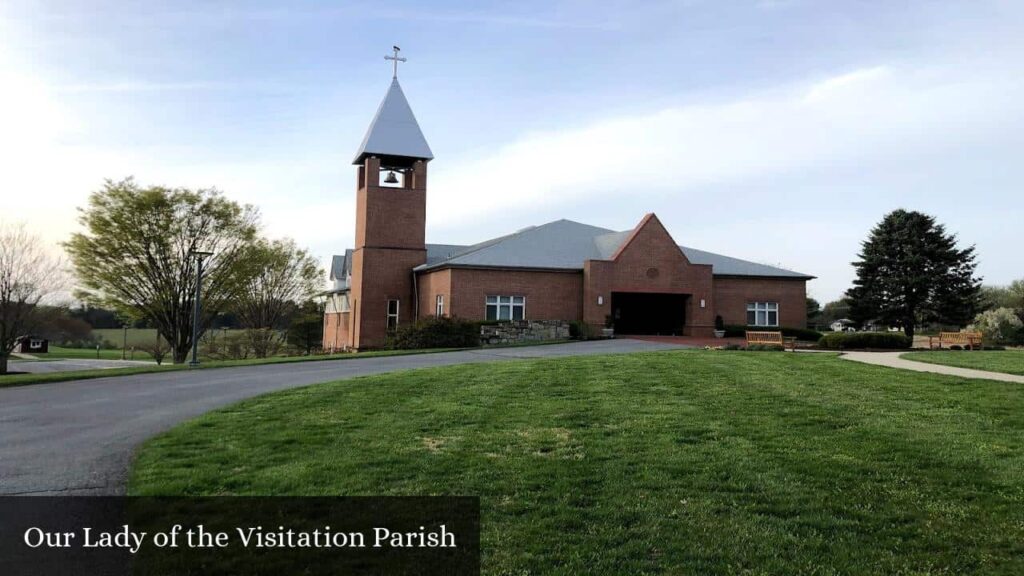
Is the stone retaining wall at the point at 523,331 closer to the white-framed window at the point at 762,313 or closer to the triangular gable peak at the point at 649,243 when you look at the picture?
the triangular gable peak at the point at 649,243

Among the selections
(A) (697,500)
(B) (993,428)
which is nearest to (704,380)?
(B) (993,428)

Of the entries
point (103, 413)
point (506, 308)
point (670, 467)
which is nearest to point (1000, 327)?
point (506, 308)

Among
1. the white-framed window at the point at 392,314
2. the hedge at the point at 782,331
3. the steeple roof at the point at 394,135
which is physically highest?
the steeple roof at the point at 394,135

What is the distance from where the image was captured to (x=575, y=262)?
39.4 m

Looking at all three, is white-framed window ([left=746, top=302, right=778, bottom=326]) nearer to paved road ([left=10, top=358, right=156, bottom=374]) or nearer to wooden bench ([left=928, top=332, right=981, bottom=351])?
wooden bench ([left=928, top=332, right=981, bottom=351])

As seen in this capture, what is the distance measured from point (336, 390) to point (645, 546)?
9.55 metres

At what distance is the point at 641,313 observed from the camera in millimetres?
42312

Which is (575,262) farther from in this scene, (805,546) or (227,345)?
(805,546)

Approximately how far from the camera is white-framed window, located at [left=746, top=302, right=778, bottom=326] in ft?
135

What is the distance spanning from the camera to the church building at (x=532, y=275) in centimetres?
3769

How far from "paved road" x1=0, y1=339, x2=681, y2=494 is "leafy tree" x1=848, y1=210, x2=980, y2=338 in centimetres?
4234

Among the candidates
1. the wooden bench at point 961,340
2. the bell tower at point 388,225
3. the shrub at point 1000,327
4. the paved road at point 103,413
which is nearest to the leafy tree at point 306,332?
the bell tower at point 388,225

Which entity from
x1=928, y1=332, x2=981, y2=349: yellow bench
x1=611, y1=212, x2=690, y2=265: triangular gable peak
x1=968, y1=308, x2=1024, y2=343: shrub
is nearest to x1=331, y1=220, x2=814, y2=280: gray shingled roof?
x1=611, y1=212, x2=690, y2=265: triangular gable peak

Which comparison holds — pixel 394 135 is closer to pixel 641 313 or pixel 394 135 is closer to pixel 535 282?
pixel 535 282
